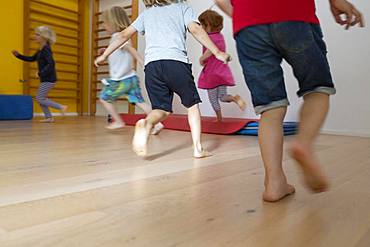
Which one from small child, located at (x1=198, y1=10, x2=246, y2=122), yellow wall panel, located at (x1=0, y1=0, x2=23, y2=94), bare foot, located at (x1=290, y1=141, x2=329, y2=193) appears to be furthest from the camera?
yellow wall panel, located at (x1=0, y1=0, x2=23, y2=94)

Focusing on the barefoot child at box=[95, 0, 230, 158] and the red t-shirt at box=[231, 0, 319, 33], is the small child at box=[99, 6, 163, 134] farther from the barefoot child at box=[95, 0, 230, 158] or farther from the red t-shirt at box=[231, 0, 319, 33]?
the red t-shirt at box=[231, 0, 319, 33]

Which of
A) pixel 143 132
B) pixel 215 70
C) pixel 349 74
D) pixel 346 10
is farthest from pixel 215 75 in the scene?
pixel 346 10

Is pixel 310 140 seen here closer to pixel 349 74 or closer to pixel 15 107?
pixel 349 74

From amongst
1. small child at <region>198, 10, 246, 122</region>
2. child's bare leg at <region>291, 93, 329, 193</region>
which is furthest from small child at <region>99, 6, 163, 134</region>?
child's bare leg at <region>291, 93, 329, 193</region>

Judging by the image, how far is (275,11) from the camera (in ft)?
3.25

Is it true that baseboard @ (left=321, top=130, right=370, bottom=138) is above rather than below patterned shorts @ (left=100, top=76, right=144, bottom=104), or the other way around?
below

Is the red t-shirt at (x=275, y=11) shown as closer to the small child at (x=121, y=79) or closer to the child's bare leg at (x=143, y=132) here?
the child's bare leg at (x=143, y=132)

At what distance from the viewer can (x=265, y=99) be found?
103 cm

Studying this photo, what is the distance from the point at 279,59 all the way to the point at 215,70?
2.14 m

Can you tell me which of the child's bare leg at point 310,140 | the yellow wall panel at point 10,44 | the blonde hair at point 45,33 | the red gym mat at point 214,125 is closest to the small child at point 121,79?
the red gym mat at point 214,125

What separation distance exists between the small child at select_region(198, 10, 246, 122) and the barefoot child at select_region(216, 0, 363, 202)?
1950 mm

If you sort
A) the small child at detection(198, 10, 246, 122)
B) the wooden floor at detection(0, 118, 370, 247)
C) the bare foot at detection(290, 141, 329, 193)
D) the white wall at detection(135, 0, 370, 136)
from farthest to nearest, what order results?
the white wall at detection(135, 0, 370, 136)
the small child at detection(198, 10, 246, 122)
the bare foot at detection(290, 141, 329, 193)
the wooden floor at detection(0, 118, 370, 247)

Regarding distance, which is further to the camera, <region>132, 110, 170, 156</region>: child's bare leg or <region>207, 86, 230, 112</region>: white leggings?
<region>207, 86, 230, 112</region>: white leggings

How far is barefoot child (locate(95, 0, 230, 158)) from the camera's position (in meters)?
1.76
